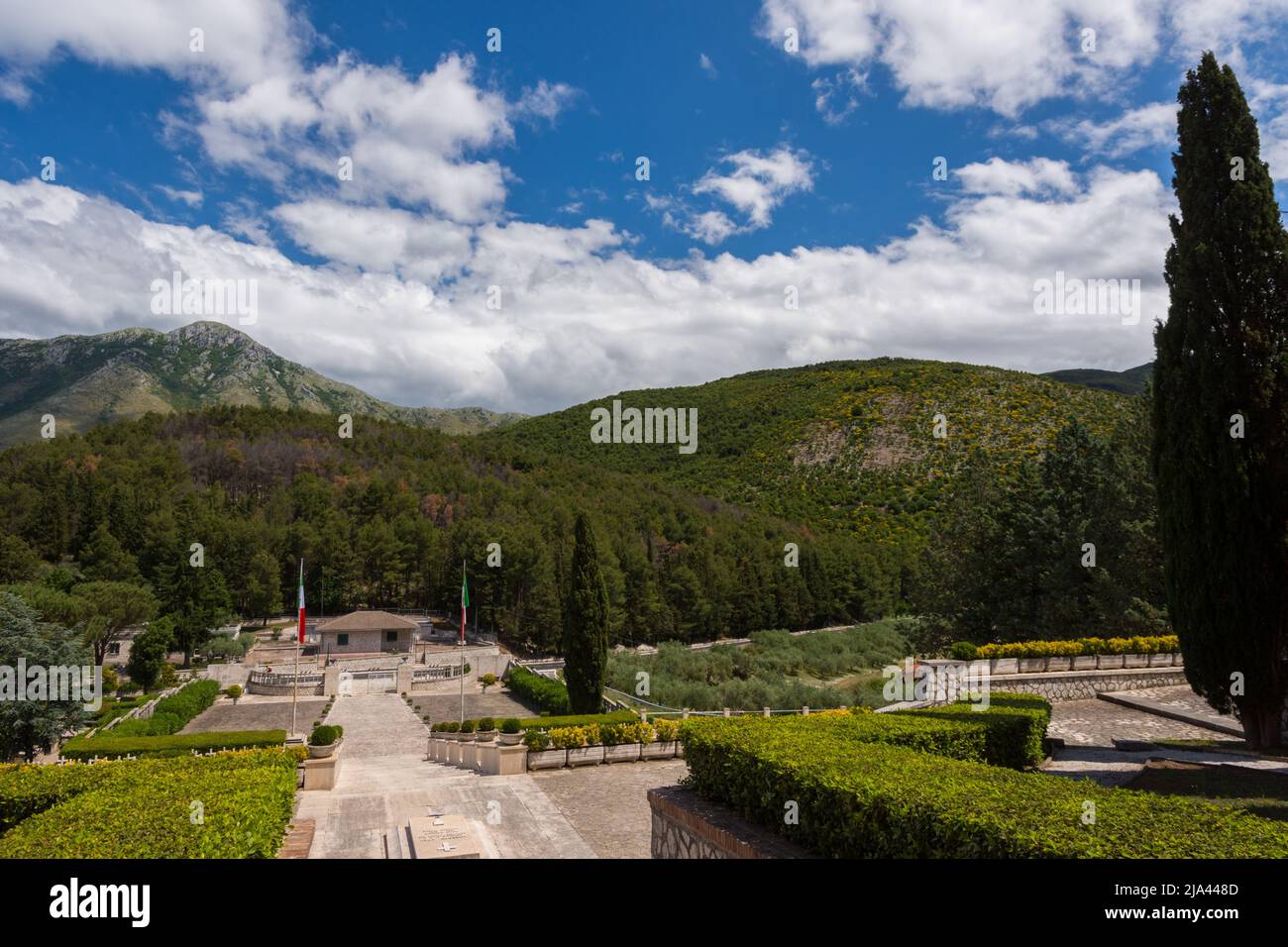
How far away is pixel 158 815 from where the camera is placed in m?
6.75

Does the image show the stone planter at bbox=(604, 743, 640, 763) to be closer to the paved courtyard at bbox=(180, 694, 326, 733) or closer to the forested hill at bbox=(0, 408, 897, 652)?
the paved courtyard at bbox=(180, 694, 326, 733)

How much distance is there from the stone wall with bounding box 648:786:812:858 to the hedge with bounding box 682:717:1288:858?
18cm

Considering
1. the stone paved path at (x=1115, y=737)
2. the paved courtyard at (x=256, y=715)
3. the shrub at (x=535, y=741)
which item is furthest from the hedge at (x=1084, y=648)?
the paved courtyard at (x=256, y=715)

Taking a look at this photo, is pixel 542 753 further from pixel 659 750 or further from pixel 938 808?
pixel 938 808

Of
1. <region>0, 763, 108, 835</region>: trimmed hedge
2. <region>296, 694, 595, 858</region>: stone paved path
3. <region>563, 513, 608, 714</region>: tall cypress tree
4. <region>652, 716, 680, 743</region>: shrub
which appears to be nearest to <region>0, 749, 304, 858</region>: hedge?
<region>0, 763, 108, 835</region>: trimmed hedge

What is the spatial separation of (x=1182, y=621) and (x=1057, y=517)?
16.0 m

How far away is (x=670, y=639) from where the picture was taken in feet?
195

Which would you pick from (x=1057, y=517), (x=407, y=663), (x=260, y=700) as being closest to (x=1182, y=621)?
(x=1057, y=517)

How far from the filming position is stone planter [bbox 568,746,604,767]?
16.5 meters

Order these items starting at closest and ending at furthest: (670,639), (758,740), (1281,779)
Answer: (758,740)
(1281,779)
(670,639)

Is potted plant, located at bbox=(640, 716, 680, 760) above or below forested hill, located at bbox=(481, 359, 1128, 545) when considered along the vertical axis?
below

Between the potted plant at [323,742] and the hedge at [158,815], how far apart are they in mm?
5756
